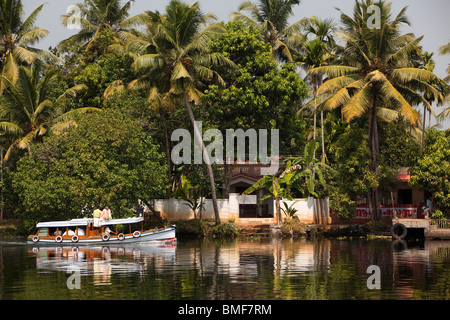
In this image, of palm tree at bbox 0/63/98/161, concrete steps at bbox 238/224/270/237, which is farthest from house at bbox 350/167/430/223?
palm tree at bbox 0/63/98/161

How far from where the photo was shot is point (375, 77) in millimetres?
36062

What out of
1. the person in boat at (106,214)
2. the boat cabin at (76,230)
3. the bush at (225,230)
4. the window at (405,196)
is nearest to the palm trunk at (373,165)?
the window at (405,196)

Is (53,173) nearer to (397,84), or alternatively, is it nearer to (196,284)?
(196,284)

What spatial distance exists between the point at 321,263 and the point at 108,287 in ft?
29.1

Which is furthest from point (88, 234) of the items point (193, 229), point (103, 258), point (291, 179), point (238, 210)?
point (291, 179)

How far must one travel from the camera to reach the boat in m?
31.1

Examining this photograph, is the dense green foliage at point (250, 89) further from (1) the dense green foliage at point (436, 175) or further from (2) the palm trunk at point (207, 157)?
(1) the dense green foliage at point (436, 175)

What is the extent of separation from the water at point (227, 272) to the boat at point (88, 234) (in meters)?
0.47

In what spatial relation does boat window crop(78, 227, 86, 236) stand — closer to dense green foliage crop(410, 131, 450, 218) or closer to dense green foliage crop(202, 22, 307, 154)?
dense green foliage crop(202, 22, 307, 154)

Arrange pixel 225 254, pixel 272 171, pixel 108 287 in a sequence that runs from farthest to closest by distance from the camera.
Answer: pixel 272 171, pixel 225 254, pixel 108 287

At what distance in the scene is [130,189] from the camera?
113 feet

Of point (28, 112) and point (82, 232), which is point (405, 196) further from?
point (28, 112)

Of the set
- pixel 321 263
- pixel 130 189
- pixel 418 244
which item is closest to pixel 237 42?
pixel 130 189

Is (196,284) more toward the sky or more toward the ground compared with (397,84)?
more toward the ground
